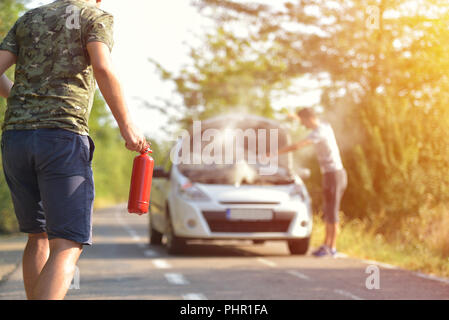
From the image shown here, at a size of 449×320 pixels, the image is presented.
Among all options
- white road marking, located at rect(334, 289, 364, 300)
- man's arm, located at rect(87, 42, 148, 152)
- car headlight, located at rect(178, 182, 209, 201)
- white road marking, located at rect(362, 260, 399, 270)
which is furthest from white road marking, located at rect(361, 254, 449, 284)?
man's arm, located at rect(87, 42, 148, 152)

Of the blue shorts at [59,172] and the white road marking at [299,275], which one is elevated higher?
the blue shorts at [59,172]

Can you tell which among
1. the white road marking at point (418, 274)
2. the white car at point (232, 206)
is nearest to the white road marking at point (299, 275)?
the white road marking at point (418, 274)

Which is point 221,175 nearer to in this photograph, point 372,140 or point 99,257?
point 99,257

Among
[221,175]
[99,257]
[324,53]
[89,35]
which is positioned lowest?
[99,257]

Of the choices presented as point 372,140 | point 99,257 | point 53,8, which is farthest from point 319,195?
point 53,8

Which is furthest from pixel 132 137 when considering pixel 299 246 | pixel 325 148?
pixel 299 246

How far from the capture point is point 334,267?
33.7ft

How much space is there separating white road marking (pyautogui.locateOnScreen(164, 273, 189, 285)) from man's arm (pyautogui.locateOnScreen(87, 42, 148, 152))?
4.62 metres

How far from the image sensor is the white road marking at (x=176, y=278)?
8648 mm

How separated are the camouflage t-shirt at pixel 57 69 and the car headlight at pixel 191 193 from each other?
746cm

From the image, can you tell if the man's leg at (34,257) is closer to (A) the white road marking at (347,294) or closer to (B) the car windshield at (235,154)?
(A) the white road marking at (347,294)

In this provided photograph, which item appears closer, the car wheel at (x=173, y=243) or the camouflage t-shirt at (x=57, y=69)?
the camouflage t-shirt at (x=57, y=69)
